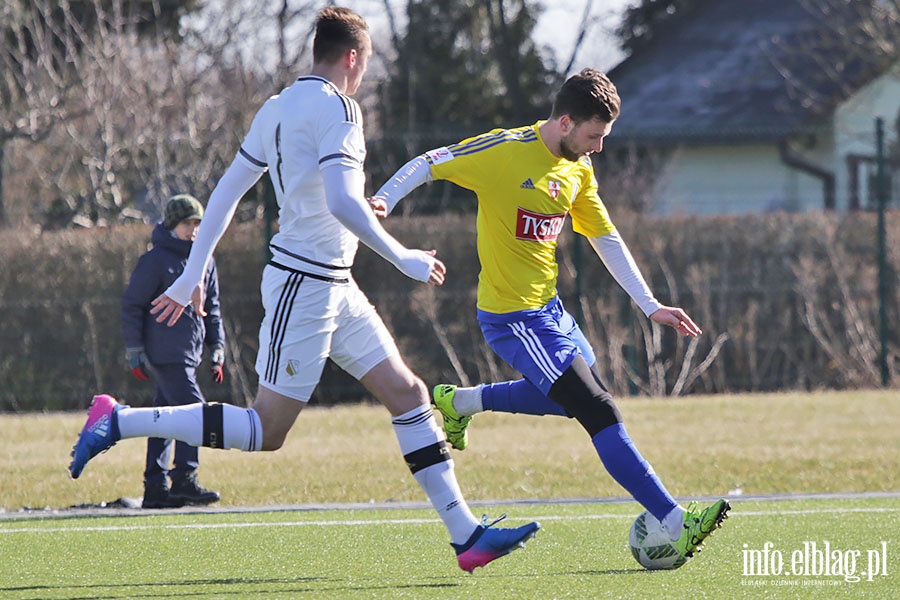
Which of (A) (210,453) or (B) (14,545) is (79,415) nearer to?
(A) (210,453)

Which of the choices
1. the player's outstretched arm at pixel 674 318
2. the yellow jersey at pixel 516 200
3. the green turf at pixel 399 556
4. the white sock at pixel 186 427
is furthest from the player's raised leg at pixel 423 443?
the player's outstretched arm at pixel 674 318

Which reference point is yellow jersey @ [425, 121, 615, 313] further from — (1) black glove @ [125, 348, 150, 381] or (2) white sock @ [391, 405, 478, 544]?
(1) black glove @ [125, 348, 150, 381]

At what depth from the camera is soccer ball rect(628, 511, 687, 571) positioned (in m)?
5.07

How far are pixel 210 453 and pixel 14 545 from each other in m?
3.98

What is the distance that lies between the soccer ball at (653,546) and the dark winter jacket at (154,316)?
3.50 m

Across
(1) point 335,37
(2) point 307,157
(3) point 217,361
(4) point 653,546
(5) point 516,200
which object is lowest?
(4) point 653,546

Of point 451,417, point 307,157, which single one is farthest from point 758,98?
point 307,157

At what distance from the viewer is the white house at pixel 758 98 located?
25.4 m

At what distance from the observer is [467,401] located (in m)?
6.46

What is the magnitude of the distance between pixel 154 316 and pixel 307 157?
10.7ft

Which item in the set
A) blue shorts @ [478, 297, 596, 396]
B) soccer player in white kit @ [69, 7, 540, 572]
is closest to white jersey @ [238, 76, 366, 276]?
soccer player in white kit @ [69, 7, 540, 572]

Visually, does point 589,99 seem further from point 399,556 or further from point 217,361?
point 217,361

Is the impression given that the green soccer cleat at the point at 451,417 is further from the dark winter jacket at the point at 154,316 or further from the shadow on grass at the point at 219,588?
the dark winter jacket at the point at 154,316

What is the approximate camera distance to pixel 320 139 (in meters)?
4.74
